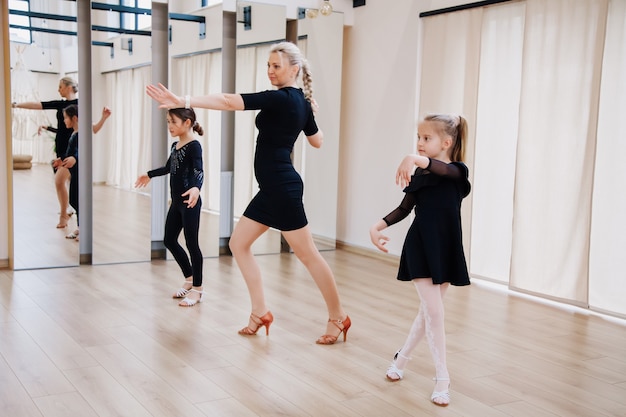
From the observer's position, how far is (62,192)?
221 inches

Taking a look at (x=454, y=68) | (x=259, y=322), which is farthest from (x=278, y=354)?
(x=454, y=68)

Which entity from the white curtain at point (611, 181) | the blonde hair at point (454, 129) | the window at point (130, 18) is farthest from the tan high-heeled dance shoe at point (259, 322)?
the window at point (130, 18)

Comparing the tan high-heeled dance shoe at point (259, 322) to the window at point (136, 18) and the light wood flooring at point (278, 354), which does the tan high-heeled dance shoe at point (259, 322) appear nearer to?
the light wood flooring at point (278, 354)

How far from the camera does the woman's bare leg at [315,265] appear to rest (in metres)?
3.59

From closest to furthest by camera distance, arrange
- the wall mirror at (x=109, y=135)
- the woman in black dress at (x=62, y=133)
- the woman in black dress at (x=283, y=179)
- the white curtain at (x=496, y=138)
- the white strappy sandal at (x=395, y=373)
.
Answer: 1. the white strappy sandal at (x=395, y=373)
2. the woman in black dress at (x=283, y=179)
3. the white curtain at (x=496, y=138)
4. the wall mirror at (x=109, y=135)
5. the woman in black dress at (x=62, y=133)

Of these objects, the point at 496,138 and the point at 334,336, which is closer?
the point at 334,336

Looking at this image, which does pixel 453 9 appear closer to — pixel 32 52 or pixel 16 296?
pixel 32 52

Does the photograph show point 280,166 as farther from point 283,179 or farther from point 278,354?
point 278,354

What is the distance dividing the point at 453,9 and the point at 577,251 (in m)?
2.22

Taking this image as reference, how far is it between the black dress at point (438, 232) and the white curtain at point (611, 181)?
2.01m

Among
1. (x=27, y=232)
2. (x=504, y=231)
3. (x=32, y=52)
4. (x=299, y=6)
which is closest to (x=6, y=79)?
(x=32, y=52)

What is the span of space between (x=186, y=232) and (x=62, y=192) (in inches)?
67.7

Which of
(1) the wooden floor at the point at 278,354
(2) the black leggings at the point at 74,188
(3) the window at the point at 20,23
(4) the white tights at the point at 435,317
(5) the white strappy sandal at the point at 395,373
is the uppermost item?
(3) the window at the point at 20,23

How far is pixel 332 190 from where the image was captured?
6836 mm
